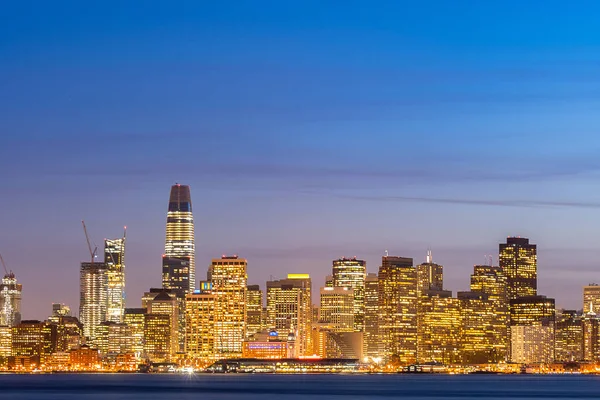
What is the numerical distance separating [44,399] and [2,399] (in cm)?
596

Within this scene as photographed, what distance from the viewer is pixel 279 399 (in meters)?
200

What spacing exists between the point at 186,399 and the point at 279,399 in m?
12.8

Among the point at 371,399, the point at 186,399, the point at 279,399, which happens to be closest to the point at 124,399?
the point at 186,399

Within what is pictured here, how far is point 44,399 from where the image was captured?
198375mm

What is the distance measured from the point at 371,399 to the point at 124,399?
111 ft

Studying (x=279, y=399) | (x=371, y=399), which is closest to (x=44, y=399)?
(x=279, y=399)

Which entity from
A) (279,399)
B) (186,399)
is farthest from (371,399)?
(186,399)

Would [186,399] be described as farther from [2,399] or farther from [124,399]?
[2,399]

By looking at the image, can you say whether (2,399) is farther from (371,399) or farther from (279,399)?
(371,399)

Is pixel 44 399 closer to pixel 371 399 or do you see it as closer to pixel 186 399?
pixel 186 399

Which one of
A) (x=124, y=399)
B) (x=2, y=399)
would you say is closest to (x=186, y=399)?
(x=124, y=399)

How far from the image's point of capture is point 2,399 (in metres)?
195

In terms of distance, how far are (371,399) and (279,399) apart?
41.6 ft

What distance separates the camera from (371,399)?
19938 centimetres
